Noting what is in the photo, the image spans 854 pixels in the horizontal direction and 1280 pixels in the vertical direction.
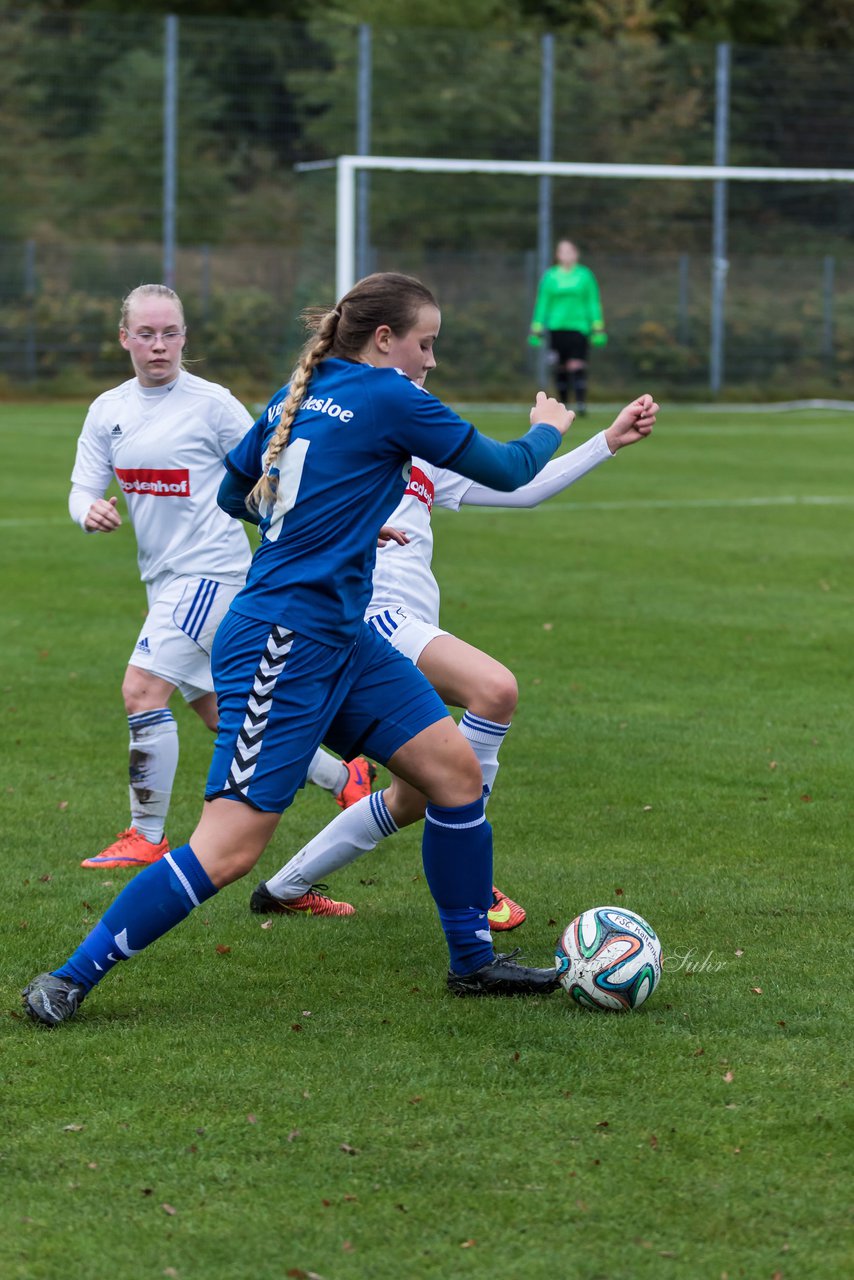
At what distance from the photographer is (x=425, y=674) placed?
17.4ft

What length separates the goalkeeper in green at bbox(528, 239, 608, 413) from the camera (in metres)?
24.8

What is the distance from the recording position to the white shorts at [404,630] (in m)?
5.30

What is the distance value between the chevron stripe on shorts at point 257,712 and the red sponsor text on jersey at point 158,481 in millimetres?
1933

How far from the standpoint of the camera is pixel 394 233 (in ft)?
97.3

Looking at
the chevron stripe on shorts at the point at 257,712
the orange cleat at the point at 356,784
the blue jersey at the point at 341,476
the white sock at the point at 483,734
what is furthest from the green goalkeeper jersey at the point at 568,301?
the chevron stripe on shorts at the point at 257,712

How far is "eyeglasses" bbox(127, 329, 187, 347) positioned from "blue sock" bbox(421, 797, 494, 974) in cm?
215

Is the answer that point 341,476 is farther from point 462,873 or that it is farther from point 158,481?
point 158,481

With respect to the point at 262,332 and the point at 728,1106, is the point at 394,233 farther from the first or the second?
the point at 728,1106

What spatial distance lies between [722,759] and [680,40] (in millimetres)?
37019

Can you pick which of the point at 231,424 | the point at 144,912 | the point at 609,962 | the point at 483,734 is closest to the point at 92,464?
the point at 231,424

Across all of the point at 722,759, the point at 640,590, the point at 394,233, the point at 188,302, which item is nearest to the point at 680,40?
the point at 394,233

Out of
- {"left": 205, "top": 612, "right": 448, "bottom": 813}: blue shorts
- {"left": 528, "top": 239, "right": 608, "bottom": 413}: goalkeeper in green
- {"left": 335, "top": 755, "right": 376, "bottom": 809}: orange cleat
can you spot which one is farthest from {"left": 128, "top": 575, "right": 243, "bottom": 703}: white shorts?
{"left": 528, "top": 239, "right": 608, "bottom": 413}: goalkeeper in green

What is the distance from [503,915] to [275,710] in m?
1.27

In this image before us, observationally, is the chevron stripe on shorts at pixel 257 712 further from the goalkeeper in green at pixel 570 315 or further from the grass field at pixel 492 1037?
the goalkeeper in green at pixel 570 315
